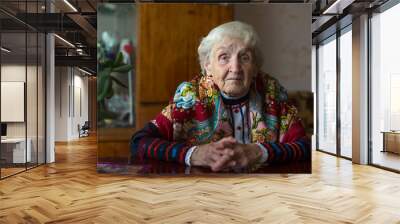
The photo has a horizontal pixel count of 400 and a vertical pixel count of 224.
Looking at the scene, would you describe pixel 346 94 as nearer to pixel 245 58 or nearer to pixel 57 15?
pixel 245 58

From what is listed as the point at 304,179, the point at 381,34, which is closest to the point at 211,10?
the point at 304,179

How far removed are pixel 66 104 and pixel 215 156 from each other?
40.6 ft

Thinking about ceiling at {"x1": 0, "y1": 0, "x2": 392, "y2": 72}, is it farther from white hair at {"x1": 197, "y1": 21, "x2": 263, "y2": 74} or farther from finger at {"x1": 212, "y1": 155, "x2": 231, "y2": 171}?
finger at {"x1": 212, "y1": 155, "x2": 231, "y2": 171}

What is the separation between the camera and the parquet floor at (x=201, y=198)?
4.27m

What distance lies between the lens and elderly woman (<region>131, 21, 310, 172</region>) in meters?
4.99

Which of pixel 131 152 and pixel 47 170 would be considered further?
pixel 47 170

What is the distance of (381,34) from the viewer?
26.3 ft

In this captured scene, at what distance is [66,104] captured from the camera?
16094mm

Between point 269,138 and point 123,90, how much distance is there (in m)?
1.93

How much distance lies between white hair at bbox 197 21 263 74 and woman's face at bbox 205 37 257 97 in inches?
1.8

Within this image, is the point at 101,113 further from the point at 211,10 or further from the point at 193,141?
the point at 211,10

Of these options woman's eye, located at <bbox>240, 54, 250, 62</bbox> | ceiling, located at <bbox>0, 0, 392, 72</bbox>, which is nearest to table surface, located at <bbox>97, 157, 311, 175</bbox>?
woman's eye, located at <bbox>240, 54, 250, 62</bbox>

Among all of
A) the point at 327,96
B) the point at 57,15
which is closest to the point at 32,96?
the point at 57,15

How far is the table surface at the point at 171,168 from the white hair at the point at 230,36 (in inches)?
49.1
